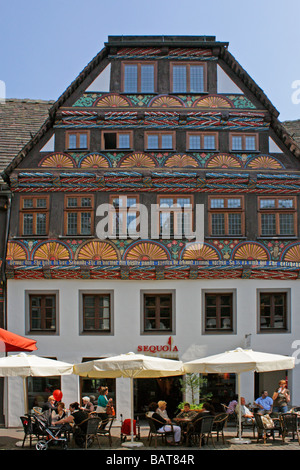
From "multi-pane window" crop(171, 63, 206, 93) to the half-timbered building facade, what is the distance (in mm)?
72

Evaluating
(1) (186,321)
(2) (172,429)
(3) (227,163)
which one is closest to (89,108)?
(3) (227,163)

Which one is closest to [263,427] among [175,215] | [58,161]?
[175,215]

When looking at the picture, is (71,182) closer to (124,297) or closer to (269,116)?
(124,297)

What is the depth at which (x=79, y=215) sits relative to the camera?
21250 millimetres

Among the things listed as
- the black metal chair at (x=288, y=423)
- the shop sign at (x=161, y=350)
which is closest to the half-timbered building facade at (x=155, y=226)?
the shop sign at (x=161, y=350)

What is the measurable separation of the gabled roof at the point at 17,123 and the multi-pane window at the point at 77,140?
169cm

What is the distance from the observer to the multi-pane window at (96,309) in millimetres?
21172

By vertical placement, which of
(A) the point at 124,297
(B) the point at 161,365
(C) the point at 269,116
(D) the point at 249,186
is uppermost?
(C) the point at 269,116

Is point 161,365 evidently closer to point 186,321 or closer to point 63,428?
point 63,428

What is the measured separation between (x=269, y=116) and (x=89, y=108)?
6113 millimetres

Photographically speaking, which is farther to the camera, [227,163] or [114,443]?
[227,163]

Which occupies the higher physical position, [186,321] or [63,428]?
[186,321]

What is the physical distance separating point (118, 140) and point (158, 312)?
5.93m

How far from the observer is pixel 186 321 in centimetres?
2088
